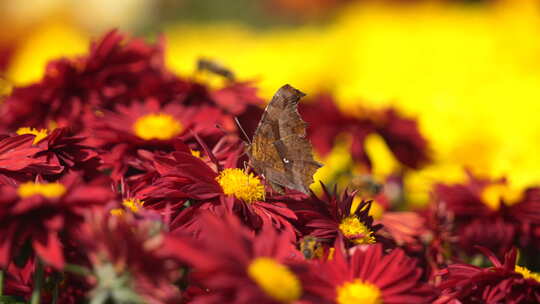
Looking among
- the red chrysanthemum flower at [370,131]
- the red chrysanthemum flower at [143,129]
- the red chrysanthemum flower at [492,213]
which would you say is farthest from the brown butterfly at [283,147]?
the red chrysanthemum flower at [370,131]

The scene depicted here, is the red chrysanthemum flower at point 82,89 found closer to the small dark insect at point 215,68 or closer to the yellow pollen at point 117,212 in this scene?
the small dark insect at point 215,68

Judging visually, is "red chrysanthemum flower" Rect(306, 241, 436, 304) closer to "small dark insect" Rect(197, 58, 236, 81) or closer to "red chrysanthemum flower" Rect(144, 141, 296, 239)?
"red chrysanthemum flower" Rect(144, 141, 296, 239)

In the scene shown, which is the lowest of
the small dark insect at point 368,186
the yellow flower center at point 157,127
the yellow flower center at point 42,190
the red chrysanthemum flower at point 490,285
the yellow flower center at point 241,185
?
the red chrysanthemum flower at point 490,285

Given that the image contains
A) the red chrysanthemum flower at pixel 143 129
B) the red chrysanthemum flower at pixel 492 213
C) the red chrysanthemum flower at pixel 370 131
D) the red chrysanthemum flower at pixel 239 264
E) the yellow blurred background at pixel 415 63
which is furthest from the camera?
the yellow blurred background at pixel 415 63

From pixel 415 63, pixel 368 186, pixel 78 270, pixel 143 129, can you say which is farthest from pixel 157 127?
pixel 415 63

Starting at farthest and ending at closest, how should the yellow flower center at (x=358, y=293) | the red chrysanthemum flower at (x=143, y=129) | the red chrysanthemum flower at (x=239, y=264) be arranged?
the red chrysanthemum flower at (x=143, y=129)
the yellow flower center at (x=358, y=293)
the red chrysanthemum flower at (x=239, y=264)

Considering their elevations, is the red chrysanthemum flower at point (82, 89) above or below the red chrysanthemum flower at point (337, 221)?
above

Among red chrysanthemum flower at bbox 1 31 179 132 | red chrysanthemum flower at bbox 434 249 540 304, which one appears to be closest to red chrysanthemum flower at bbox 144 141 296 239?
red chrysanthemum flower at bbox 434 249 540 304
